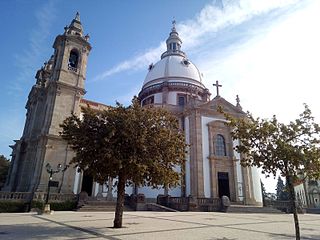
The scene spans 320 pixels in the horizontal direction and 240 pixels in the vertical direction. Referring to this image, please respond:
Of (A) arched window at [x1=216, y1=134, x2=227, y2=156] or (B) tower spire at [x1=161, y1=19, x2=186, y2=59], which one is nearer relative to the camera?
(A) arched window at [x1=216, y1=134, x2=227, y2=156]

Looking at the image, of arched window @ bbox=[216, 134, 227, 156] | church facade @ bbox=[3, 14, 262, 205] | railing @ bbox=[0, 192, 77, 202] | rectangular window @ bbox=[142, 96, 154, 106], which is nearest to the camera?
railing @ bbox=[0, 192, 77, 202]

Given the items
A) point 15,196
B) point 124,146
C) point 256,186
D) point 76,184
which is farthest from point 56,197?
point 256,186

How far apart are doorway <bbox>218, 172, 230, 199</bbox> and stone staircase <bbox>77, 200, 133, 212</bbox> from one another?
1116cm

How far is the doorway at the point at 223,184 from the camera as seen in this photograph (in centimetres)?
2847

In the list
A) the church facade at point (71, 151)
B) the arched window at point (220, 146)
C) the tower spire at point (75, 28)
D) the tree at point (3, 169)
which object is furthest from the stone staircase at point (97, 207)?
the tree at point (3, 169)

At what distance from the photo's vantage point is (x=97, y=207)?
2133 cm

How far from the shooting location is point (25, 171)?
26.2 metres

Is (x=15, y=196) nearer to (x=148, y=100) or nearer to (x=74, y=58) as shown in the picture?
(x=74, y=58)

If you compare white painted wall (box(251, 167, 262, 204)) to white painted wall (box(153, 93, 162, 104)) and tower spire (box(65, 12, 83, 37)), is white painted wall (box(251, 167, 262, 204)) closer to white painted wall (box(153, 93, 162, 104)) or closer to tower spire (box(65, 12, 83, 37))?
white painted wall (box(153, 93, 162, 104))

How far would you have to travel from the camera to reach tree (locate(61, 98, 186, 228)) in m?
10.5

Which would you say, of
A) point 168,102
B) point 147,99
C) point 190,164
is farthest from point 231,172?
point 147,99

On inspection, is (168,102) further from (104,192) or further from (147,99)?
(104,192)

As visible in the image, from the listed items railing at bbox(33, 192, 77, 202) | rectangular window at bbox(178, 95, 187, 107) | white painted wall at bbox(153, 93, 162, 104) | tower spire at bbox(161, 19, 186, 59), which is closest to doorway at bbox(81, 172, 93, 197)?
railing at bbox(33, 192, 77, 202)

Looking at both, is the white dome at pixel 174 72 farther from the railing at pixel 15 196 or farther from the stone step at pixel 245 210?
the railing at pixel 15 196
